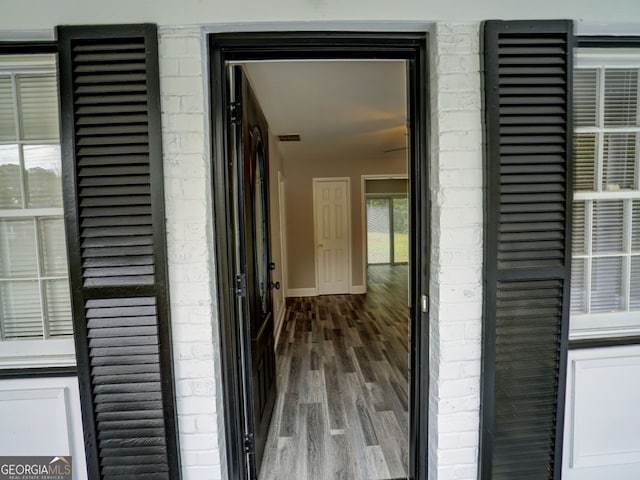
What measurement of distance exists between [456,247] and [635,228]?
1039 millimetres

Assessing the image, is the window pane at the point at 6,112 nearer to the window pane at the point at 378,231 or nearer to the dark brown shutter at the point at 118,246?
the dark brown shutter at the point at 118,246

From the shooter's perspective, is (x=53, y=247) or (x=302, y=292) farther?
(x=302, y=292)

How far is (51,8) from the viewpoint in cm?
116

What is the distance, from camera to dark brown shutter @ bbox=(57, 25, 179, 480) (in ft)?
3.76

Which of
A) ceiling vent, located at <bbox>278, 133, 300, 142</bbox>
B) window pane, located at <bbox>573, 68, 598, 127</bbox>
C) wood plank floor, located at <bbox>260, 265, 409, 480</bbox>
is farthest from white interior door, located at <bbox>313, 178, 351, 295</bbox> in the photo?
window pane, located at <bbox>573, 68, 598, 127</bbox>

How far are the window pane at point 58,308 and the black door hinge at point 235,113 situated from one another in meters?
1.08

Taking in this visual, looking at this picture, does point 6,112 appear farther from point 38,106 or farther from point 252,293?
point 252,293

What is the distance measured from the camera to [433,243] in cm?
128

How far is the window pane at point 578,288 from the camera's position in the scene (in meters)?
1.47

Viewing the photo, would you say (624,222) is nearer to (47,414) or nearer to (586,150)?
(586,150)

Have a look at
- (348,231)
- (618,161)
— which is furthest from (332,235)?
(618,161)

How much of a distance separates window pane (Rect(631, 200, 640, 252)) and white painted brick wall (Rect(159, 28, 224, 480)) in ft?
6.67

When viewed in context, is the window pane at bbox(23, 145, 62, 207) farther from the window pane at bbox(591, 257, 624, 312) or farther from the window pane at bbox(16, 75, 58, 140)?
the window pane at bbox(591, 257, 624, 312)


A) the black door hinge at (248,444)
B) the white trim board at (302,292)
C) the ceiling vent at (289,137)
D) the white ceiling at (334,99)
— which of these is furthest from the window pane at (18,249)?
the white trim board at (302,292)
